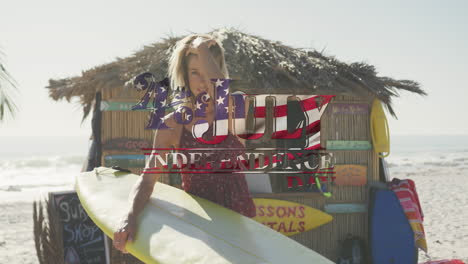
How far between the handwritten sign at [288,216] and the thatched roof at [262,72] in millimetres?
1598

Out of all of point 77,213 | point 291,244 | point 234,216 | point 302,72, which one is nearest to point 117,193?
point 234,216

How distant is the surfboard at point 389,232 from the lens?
18.7 feet

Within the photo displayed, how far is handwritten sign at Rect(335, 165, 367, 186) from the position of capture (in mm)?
6133

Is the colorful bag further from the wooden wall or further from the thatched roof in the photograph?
the thatched roof

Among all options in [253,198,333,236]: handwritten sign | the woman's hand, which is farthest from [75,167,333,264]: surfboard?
[253,198,333,236]: handwritten sign

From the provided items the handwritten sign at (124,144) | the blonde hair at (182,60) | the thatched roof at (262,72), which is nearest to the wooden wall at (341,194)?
the thatched roof at (262,72)

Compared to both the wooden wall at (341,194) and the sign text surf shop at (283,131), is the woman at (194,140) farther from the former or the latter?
the wooden wall at (341,194)

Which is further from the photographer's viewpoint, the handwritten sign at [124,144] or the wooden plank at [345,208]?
the wooden plank at [345,208]

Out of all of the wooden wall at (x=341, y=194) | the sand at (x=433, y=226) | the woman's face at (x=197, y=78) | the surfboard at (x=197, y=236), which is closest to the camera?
the woman's face at (x=197, y=78)

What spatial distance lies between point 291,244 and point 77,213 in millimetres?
3052

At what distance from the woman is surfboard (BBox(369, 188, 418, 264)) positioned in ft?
13.5

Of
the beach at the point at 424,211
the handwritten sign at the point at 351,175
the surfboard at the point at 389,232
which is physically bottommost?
the beach at the point at 424,211

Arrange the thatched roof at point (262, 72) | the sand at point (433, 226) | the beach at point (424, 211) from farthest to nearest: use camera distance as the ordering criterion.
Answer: the beach at point (424, 211)
the sand at point (433, 226)
the thatched roof at point (262, 72)

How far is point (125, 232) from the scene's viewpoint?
6.83ft
